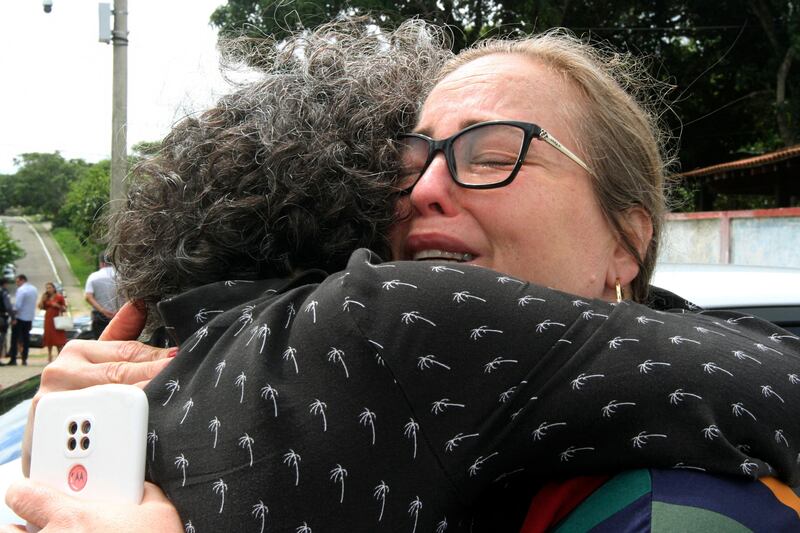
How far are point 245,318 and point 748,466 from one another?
2.26 ft

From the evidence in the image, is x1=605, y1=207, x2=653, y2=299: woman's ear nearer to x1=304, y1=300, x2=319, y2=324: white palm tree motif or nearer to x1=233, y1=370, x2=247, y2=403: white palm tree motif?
x1=304, y1=300, x2=319, y2=324: white palm tree motif

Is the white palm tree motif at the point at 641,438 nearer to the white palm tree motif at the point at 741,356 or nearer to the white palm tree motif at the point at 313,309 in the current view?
the white palm tree motif at the point at 741,356

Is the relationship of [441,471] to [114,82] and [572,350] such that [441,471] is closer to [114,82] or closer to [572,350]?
[572,350]

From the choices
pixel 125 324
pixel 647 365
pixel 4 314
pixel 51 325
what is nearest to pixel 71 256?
pixel 4 314

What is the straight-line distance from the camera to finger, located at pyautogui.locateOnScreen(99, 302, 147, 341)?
1335mm

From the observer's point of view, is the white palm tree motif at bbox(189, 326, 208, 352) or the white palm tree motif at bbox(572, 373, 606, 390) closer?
the white palm tree motif at bbox(572, 373, 606, 390)

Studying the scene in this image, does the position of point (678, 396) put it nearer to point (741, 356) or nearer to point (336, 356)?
point (741, 356)

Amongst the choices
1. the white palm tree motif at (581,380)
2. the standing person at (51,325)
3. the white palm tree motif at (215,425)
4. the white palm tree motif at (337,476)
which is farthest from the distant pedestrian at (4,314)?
the white palm tree motif at (581,380)

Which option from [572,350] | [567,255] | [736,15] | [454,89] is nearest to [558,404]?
[572,350]

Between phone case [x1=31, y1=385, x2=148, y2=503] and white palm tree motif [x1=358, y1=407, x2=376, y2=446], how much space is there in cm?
29

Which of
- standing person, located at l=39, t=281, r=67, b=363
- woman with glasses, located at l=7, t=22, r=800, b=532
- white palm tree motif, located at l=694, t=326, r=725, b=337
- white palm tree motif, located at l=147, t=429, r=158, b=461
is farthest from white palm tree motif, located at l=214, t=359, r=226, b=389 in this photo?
standing person, located at l=39, t=281, r=67, b=363

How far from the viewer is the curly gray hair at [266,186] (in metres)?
1.20

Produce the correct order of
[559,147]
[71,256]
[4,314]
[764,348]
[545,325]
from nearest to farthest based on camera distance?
[545,325], [764,348], [559,147], [4,314], [71,256]

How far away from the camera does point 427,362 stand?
0.86m
